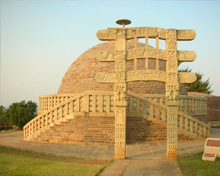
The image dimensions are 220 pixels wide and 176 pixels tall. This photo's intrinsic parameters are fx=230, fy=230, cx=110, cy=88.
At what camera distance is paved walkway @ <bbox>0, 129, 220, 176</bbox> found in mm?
6898

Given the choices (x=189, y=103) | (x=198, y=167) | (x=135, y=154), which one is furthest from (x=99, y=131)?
(x=189, y=103)

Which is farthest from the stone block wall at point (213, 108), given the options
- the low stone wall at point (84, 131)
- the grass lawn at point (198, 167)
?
the grass lawn at point (198, 167)

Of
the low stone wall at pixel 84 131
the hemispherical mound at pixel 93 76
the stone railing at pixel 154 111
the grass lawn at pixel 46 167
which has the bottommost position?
the grass lawn at pixel 46 167

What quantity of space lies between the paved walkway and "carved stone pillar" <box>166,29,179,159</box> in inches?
24.3

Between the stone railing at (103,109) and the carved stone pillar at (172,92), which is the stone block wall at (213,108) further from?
the carved stone pillar at (172,92)

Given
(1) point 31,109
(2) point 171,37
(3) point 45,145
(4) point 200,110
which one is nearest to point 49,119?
(3) point 45,145

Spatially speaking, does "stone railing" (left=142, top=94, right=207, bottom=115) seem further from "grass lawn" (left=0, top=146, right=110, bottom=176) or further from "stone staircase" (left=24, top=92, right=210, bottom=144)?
"grass lawn" (left=0, top=146, right=110, bottom=176)

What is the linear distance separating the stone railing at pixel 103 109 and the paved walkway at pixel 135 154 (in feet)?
3.70

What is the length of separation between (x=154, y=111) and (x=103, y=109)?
2.84m

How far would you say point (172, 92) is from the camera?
27.9 ft

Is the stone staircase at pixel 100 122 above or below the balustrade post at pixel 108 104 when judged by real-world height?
below

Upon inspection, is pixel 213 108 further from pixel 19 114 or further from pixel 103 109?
pixel 19 114

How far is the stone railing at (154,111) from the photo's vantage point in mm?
12203

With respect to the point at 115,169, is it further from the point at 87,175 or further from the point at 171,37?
the point at 171,37
